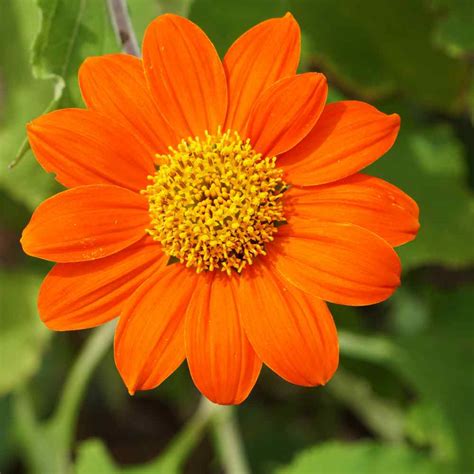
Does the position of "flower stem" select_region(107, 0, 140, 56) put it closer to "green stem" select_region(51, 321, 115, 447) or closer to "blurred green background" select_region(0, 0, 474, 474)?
"blurred green background" select_region(0, 0, 474, 474)

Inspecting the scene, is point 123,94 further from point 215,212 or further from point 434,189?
point 434,189

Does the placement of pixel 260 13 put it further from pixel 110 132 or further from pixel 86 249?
pixel 86 249

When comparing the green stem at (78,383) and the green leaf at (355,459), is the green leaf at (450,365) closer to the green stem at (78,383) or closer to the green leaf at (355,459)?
the green leaf at (355,459)

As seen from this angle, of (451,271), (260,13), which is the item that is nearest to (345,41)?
(260,13)

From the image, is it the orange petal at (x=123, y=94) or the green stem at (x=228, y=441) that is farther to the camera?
the green stem at (x=228, y=441)

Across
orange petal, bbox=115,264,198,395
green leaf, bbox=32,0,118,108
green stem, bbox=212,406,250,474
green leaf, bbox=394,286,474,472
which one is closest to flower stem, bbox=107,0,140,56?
green leaf, bbox=32,0,118,108

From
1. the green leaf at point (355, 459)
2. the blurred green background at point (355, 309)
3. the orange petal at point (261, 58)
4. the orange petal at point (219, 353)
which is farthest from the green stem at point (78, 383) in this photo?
the orange petal at point (261, 58)
